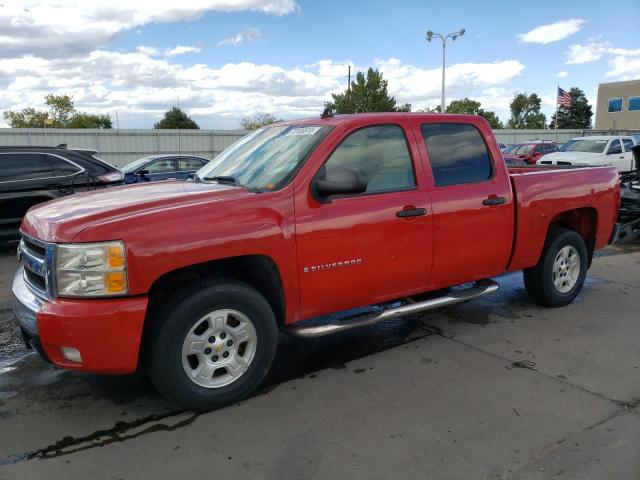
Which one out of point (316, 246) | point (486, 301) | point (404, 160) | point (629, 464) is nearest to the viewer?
point (629, 464)

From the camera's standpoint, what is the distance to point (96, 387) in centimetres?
380

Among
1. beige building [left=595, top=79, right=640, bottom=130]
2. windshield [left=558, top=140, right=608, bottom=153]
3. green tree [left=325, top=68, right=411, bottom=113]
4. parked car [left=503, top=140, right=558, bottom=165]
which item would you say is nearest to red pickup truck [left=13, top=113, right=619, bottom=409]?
windshield [left=558, top=140, right=608, bottom=153]

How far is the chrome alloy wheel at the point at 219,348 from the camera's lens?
329 cm

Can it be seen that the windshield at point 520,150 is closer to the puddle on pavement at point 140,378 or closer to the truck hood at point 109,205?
the puddle on pavement at point 140,378

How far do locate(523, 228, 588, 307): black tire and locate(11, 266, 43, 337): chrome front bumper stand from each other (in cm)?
440

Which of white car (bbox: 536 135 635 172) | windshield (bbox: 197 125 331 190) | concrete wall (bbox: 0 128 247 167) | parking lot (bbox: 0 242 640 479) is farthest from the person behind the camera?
concrete wall (bbox: 0 128 247 167)

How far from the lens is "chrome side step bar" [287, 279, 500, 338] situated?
3.69 m

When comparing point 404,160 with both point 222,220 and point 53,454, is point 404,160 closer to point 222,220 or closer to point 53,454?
point 222,220

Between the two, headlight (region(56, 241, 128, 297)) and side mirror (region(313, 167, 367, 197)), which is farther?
side mirror (region(313, 167, 367, 197))

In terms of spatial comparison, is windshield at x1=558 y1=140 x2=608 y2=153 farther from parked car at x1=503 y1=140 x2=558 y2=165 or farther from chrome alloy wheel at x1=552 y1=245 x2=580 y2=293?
chrome alloy wheel at x1=552 y1=245 x2=580 y2=293

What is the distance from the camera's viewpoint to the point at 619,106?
59094 mm

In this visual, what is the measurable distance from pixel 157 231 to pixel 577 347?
11.6 feet

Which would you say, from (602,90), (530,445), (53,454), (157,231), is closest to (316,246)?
(157,231)

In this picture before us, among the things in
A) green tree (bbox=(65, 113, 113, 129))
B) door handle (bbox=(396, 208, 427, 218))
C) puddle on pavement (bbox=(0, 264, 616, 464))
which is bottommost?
puddle on pavement (bbox=(0, 264, 616, 464))
